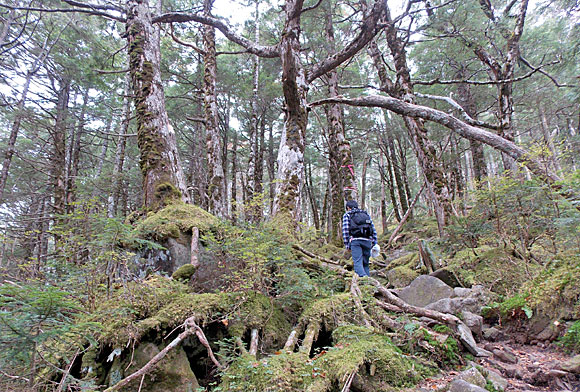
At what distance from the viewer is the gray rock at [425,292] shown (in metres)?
4.37

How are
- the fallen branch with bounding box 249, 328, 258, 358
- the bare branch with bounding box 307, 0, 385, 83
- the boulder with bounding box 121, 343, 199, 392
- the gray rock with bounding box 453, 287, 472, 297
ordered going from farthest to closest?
the bare branch with bounding box 307, 0, 385, 83, the gray rock with bounding box 453, 287, 472, 297, the fallen branch with bounding box 249, 328, 258, 358, the boulder with bounding box 121, 343, 199, 392

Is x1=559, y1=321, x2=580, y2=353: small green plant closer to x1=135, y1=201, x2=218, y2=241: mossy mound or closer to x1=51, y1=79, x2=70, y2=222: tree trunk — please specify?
x1=135, y1=201, x2=218, y2=241: mossy mound

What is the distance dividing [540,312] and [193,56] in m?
16.5

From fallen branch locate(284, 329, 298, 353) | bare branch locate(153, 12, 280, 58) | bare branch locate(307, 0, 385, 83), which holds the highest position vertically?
bare branch locate(153, 12, 280, 58)

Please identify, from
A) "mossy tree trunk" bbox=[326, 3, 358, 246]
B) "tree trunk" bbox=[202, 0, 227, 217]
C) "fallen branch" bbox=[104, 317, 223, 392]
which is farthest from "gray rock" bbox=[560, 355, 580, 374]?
"tree trunk" bbox=[202, 0, 227, 217]

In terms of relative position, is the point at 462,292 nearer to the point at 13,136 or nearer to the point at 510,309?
the point at 510,309

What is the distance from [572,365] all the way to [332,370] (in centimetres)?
228

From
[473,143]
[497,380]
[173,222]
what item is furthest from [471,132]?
[473,143]

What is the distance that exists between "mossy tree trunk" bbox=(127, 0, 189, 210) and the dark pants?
12.1 ft

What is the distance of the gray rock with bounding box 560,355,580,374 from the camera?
252 centimetres

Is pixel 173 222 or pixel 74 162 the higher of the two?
pixel 74 162

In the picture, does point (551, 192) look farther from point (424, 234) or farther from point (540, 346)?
point (424, 234)

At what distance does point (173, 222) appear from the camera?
4129mm

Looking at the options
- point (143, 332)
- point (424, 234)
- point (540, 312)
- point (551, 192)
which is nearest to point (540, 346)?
point (540, 312)
